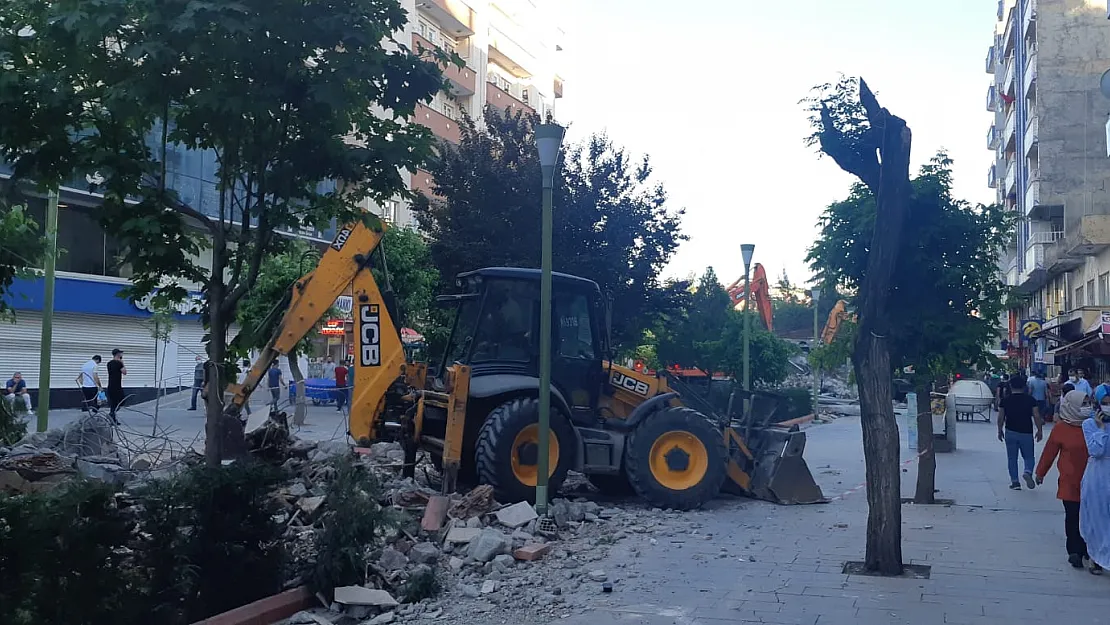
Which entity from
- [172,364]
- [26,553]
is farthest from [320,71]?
[172,364]

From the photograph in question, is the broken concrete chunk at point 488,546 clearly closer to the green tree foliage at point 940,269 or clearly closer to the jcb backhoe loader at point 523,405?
the jcb backhoe loader at point 523,405

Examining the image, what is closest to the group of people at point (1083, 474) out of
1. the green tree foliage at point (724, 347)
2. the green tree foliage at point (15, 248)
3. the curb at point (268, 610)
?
the curb at point (268, 610)

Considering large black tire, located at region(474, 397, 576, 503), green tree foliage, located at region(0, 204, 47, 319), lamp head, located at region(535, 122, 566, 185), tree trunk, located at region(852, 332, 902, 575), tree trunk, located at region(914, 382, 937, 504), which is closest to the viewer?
tree trunk, located at region(852, 332, 902, 575)

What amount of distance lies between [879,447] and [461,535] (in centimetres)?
372

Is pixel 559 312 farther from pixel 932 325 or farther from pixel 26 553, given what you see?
pixel 26 553

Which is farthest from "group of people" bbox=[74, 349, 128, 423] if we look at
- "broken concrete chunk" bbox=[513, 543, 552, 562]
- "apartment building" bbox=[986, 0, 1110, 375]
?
"apartment building" bbox=[986, 0, 1110, 375]

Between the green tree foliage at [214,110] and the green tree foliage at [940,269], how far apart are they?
669cm

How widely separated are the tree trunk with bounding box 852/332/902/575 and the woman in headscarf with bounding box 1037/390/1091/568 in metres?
1.66

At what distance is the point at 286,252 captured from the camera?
885 centimetres

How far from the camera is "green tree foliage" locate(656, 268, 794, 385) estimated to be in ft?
117

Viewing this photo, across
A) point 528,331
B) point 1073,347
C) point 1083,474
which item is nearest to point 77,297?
point 528,331

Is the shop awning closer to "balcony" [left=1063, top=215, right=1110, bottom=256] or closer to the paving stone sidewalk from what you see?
"balcony" [left=1063, top=215, right=1110, bottom=256]

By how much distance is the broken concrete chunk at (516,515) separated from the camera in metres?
10.6

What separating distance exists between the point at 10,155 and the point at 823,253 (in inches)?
359
